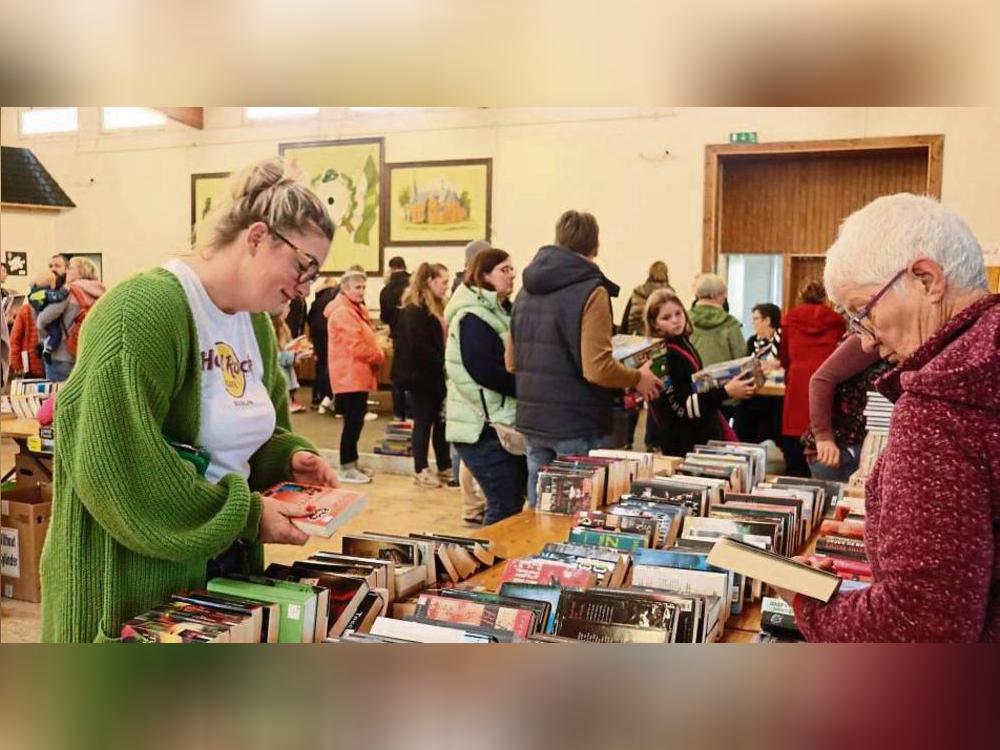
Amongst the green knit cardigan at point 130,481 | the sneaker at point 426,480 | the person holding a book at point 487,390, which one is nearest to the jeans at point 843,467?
the person holding a book at point 487,390

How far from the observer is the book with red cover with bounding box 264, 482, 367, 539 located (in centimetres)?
145

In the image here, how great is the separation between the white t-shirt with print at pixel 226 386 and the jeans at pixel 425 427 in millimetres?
4068

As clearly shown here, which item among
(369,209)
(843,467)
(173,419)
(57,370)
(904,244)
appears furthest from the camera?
(369,209)

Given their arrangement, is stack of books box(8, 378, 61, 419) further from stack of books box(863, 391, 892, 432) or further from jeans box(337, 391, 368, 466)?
stack of books box(863, 391, 892, 432)

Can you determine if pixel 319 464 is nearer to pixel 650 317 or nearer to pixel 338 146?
pixel 650 317

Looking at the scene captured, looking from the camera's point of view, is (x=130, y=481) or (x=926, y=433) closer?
(x=926, y=433)

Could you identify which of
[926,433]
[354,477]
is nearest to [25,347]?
[354,477]

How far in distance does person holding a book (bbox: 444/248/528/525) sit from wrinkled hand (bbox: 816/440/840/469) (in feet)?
3.86

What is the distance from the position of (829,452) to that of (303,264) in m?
1.99

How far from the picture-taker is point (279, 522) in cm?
145

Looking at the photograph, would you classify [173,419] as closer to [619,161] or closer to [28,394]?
[28,394]

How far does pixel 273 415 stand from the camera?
1.55m

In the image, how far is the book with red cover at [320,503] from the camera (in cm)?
145

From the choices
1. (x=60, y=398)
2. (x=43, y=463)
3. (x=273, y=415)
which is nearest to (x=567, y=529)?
(x=273, y=415)
